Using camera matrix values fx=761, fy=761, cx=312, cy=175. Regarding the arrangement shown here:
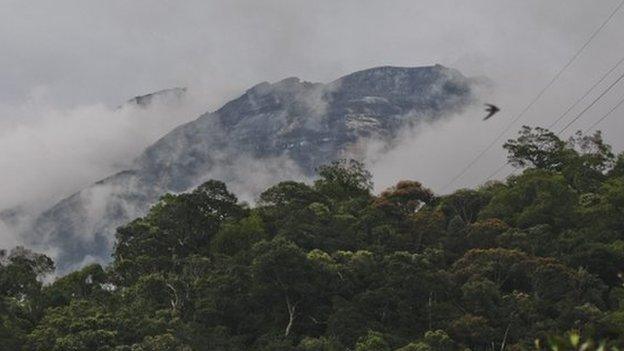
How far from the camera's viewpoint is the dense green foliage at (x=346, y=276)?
43.7 metres

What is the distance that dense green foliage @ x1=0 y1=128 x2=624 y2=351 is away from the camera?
4369cm

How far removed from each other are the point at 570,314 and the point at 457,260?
1196 centimetres

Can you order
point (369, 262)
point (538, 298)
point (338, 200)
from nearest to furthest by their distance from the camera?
point (538, 298) → point (369, 262) → point (338, 200)

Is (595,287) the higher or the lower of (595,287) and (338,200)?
the lower

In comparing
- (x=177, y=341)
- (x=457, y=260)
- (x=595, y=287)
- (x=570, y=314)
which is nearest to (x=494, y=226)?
(x=457, y=260)

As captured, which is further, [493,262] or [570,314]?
[493,262]

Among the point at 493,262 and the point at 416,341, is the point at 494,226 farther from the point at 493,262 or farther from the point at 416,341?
the point at 416,341

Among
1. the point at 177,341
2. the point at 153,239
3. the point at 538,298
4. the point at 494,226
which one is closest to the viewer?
the point at 177,341

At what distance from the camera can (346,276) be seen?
4941 centimetres

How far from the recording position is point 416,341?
4262 centimetres

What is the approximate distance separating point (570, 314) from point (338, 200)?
37.9m

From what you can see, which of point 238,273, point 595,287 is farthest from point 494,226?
point 238,273

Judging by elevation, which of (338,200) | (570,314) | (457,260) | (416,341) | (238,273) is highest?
(338,200)

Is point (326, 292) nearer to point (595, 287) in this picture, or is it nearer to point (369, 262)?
point (369, 262)
